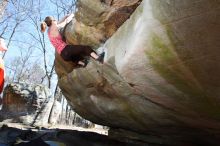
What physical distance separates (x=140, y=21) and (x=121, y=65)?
93 centimetres

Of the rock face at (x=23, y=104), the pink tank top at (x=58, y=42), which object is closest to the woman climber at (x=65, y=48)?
the pink tank top at (x=58, y=42)

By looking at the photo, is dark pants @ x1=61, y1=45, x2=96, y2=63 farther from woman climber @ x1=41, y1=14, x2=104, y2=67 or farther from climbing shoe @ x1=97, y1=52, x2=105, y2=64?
climbing shoe @ x1=97, y1=52, x2=105, y2=64

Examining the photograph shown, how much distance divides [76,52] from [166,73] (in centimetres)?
318

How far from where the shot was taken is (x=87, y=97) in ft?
29.4

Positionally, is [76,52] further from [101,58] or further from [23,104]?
[23,104]

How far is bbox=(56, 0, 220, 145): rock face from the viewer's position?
4.27 m

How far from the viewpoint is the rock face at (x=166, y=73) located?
4.27m

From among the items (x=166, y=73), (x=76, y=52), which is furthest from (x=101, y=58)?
(x=166, y=73)

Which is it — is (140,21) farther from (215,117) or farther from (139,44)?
(215,117)

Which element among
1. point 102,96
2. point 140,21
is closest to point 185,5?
point 140,21

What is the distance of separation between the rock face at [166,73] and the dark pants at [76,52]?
Answer: 0.32m

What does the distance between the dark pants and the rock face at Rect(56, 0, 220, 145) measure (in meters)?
0.32

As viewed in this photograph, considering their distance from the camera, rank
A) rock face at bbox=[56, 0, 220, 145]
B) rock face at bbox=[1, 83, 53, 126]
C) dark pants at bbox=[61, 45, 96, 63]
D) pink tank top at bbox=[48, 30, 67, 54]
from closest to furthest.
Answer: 1. rock face at bbox=[56, 0, 220, 145]
2. dark pants at bbox=[61, 45, 96, 63]
3. pink tank top at bbox=[48, 30, 67, 54]
4. rock face at bbox=[1, 83, 53, 126]

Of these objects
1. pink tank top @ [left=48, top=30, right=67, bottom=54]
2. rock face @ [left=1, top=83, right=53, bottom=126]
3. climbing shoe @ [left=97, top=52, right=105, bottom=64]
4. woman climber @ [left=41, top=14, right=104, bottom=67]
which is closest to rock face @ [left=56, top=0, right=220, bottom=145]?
climbing shoe @ [left=97, top=52, right=105, bottom=64]
